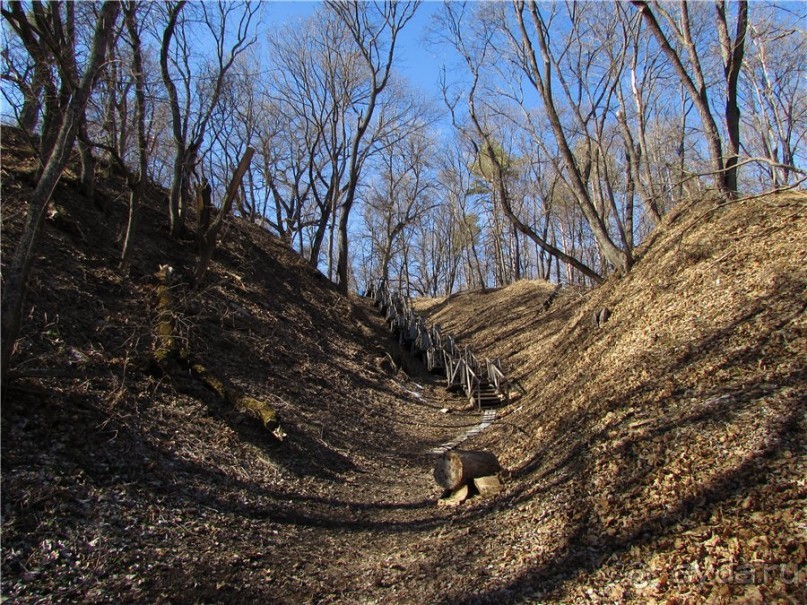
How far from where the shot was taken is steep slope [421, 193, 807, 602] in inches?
128

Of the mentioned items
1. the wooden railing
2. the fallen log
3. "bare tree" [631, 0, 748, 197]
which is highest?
"bare tree" [631, 0, 748, 197]

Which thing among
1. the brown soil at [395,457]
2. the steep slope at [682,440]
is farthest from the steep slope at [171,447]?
the steep slope at [682,440]

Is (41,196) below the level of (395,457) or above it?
above

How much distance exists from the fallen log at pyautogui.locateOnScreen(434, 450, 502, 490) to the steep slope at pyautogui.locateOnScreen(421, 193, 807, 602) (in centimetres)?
43

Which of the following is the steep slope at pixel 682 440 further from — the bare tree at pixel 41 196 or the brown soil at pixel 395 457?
the bare tree at pixel 41 196

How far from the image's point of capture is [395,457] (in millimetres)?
7938

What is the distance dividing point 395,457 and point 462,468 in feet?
7.30

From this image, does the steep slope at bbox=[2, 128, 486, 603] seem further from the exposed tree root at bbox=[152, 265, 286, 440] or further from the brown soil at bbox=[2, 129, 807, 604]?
the exposed tree root at bbox=[152, 265, 286, 440]

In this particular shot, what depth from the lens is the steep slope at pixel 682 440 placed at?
10.7 feet

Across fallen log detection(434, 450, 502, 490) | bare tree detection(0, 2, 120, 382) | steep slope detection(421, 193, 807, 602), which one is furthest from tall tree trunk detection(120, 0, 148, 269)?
steep slope detection(421, 193, 807, 602)

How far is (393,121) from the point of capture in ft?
68.8

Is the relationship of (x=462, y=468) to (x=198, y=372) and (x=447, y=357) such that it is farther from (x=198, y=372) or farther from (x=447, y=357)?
(x=447, y=357)

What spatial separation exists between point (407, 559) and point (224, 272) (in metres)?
9.12

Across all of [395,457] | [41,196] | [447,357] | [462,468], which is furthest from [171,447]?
[447,357]
